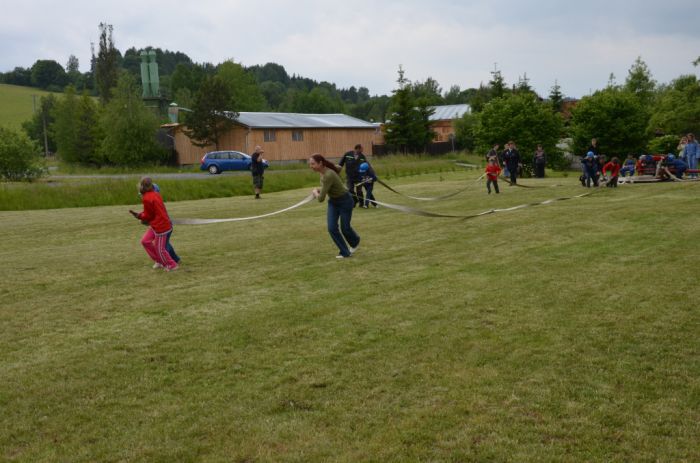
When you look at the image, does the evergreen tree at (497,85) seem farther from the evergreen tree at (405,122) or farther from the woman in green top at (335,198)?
the woman in green top at (335,198)

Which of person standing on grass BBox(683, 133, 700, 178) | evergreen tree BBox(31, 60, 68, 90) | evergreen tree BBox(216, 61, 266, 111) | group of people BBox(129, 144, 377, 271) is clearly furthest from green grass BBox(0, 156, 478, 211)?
evergreen tree BBox(31, 60, 68, 90)

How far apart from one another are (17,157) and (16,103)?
99.4m

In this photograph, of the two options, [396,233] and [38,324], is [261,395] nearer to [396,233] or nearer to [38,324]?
[38,324]

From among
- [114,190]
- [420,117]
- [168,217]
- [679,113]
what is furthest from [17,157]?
[679,113]

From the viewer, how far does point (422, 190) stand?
28297 millimetres

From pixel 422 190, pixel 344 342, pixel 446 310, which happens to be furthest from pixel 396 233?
pixel 422 190

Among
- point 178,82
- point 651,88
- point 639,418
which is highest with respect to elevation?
point 178,82

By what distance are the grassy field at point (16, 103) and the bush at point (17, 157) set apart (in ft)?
243

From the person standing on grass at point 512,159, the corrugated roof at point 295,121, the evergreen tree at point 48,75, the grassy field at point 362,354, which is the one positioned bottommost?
the grassy field at point 362,354

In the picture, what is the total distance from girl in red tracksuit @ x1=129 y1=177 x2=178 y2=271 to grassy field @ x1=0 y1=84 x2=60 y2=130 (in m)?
105

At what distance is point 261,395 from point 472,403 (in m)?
1.79

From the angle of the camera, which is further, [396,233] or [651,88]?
[651,88]

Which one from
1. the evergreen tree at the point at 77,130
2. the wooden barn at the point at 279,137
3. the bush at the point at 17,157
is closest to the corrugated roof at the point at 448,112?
the wooden barn at the point at 279,137

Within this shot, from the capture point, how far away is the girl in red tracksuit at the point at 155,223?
443 inches
